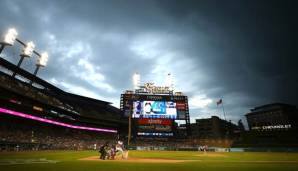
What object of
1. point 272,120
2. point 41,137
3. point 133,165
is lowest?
point 133,165

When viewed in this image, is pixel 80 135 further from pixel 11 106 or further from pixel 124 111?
pixel 11 106

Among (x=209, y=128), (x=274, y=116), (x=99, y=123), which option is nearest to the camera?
(x=99, y=123)

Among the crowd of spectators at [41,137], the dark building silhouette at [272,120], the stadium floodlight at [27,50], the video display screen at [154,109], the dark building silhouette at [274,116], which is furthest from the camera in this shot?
the dark building silhouette at [274,116]

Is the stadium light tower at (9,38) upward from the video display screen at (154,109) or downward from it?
upward

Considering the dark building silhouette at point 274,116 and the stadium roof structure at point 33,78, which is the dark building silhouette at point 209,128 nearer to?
the dark building silhouette at point 274,116

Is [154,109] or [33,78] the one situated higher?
[33,78]

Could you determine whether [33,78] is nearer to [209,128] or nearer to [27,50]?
[27,50]

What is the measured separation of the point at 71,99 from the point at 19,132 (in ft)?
116

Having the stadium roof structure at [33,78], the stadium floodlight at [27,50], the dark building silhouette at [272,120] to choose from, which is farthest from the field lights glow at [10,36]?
the dark building silhouette at [272,120]

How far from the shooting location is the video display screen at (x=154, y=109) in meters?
70.2

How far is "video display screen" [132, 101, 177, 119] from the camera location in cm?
7025

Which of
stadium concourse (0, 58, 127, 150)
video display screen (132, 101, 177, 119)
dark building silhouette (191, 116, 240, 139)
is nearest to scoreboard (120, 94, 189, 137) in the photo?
video display screen (132, 101, 177, 119)

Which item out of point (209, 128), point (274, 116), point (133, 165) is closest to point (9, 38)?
point (133, 165)

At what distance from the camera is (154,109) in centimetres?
7056
